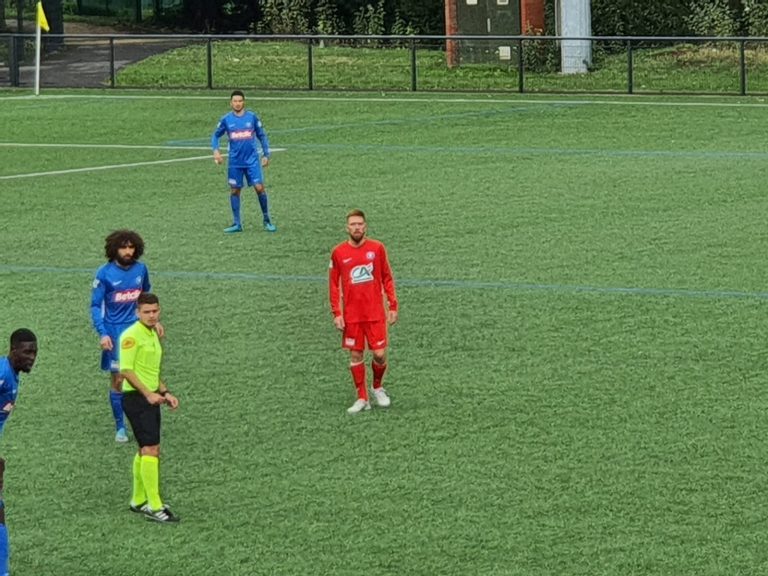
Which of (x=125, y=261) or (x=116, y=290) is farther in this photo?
(x=116, y=290)

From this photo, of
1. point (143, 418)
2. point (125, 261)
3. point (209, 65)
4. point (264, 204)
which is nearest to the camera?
point (143, 418)

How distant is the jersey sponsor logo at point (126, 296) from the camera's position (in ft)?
43.0

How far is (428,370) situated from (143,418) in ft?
15.0

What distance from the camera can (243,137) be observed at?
22797mm

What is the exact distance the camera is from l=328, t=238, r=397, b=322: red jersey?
14.0 metres

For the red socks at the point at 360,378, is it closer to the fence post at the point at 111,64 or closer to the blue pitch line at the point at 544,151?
the blue pitch line at the point at 544,151


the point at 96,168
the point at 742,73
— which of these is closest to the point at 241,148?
the point at 96,168

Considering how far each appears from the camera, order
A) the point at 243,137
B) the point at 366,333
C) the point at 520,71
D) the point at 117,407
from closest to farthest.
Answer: the point at 117,407 → the point at 366,333 → the point at 243,137 → the point at 520,71

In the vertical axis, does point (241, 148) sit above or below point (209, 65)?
below

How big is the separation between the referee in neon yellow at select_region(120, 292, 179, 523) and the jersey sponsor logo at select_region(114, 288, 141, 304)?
5.34 feet

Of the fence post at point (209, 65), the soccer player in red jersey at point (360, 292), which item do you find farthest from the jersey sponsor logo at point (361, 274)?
the fence post at point (209, 65)

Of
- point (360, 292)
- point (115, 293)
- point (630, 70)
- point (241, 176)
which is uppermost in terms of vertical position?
point (630, 70)

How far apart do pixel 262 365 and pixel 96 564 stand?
5184mm

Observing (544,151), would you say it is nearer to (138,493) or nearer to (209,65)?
(209,65)
